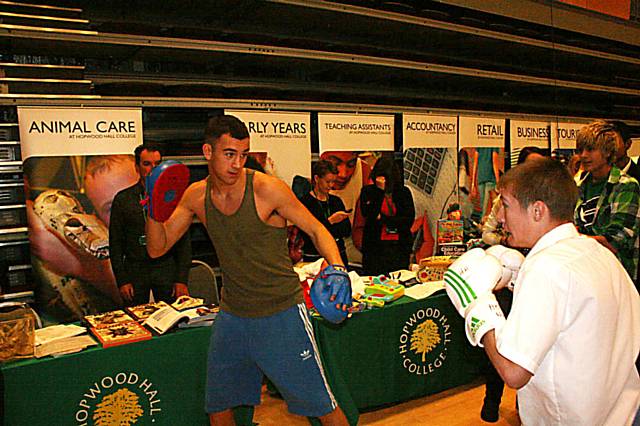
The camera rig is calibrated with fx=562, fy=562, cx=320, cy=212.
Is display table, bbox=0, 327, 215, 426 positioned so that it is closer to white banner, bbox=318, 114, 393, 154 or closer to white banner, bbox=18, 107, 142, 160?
white banner, bbox=18, 107, 142, 160

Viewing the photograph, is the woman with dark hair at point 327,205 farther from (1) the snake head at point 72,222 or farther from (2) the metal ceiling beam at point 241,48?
(1) the snake head at point 72,222

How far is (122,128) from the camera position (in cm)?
358

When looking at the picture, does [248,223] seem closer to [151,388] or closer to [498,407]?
[151,388]

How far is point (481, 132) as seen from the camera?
5.49 metres

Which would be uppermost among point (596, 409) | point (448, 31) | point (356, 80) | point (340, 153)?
point (448, 31)

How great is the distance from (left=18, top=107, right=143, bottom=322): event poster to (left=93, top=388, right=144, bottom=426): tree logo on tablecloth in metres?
1.14

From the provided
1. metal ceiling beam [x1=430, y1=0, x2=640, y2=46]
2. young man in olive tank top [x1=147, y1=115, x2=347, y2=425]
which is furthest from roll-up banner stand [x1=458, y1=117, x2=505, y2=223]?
young man in olive tank top [x1=147, y1=115, x2=347, y2=425]

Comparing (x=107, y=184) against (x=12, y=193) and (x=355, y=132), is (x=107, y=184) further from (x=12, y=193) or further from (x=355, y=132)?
(x=355, y=132)

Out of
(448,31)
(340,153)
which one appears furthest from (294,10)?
(448,31)

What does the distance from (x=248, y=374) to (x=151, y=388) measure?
0.56 meters

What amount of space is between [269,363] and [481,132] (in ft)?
12.7

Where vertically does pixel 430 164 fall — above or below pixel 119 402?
above

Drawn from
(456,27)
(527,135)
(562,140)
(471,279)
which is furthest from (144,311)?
(562,140)

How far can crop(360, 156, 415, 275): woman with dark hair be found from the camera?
173 inches
